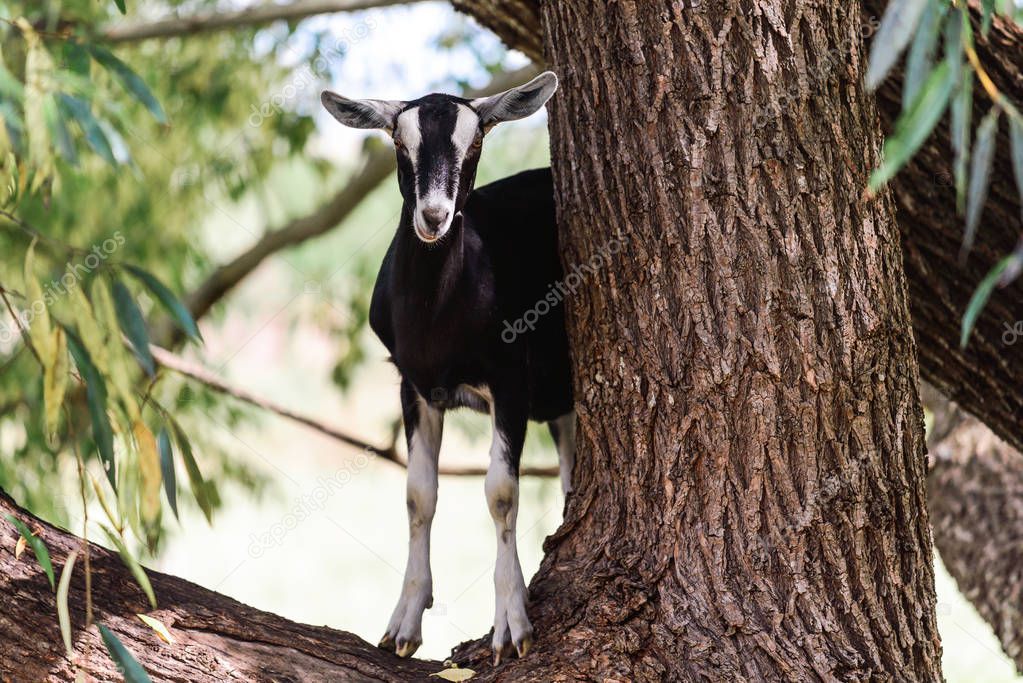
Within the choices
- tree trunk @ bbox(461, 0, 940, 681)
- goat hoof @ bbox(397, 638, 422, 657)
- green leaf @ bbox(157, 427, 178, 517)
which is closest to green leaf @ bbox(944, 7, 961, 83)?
tree trunk @ bbox(461, 0, 940, 681)

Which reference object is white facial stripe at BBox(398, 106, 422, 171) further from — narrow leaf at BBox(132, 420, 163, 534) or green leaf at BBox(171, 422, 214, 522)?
narrow leaf at BBox(132, 420, 163, 534)

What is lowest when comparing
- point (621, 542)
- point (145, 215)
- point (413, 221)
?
point (621, 542)

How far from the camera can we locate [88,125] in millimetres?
2773

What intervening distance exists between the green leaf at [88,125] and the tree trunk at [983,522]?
4279mm

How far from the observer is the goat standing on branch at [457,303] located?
11.9 ft

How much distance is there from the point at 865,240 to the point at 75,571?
89.5 inches

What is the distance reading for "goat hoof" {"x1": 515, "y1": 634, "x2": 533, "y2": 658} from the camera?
10.6 ft

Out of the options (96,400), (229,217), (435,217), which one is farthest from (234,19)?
(96,400)

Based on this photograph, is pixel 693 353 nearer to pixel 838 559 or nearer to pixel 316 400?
pixel 838 559

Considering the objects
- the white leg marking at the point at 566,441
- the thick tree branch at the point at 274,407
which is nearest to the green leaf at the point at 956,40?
the white leg marking at the point at 566,441

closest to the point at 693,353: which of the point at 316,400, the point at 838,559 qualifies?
the point at 838,559

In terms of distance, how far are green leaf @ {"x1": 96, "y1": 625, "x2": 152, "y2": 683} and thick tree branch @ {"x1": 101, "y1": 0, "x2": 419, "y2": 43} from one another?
427 centimetres

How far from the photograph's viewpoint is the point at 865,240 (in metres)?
3.26

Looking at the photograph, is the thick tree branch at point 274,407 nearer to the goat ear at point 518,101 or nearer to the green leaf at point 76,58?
the goat ear at point 518,101
